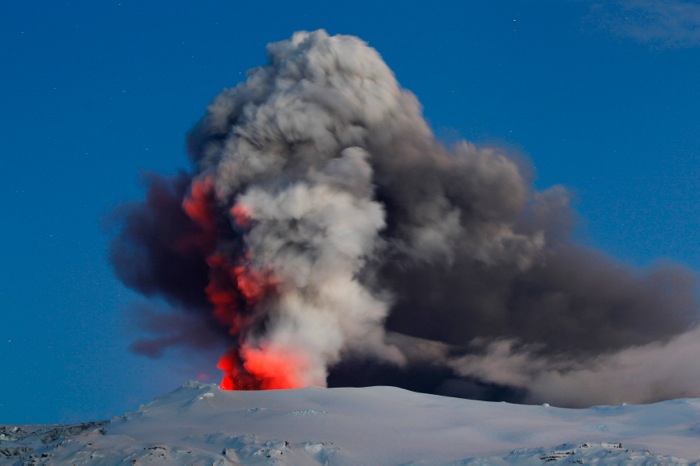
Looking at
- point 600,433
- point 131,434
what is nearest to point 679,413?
point 600,433

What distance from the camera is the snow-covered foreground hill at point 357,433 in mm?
27797

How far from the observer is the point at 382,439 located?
3097 cm

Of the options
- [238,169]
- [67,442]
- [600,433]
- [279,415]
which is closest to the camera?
[600,433]

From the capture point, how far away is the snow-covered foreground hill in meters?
27.8

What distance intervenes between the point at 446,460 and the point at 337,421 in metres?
6.86

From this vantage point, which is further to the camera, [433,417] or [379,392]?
[379,392]

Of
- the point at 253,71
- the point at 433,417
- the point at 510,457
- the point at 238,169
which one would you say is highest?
the point at 253,71

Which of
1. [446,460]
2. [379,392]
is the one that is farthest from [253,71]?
[446,460]

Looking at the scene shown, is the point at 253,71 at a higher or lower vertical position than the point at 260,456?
higher

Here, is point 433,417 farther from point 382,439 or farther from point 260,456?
point 260,456

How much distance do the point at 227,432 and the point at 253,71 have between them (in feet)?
158

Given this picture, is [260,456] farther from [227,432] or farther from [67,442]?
[67,442]

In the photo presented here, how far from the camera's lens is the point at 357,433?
31.8 meters

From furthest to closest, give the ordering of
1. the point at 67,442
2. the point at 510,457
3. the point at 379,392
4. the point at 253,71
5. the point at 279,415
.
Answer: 1. the point at 253,71
2. the point at 379,392
3. the point at 279,415
4. the point at 67,442
5. the point at 510,457
